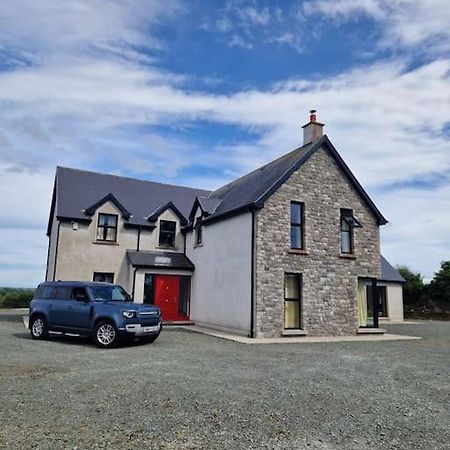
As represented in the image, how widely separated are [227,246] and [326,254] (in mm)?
4288

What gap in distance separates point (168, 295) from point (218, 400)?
1531 cm

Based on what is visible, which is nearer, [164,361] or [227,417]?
[227,417]

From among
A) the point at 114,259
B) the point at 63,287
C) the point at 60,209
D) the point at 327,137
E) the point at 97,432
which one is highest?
the point at 327,137

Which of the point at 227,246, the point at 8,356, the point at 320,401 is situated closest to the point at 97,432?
the point at 320,401

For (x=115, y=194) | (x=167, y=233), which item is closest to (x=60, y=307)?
(x=167, y=233)

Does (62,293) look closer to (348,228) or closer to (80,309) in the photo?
(80,309)

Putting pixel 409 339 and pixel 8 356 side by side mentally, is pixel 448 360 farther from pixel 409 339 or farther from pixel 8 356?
pixel 8 356

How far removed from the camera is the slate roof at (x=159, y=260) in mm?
21250

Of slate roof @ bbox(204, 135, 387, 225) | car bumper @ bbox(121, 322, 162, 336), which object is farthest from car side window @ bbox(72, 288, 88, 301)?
slate roof @ bbox(204, 135, 387, 225)

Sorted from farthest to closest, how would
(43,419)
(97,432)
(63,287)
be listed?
(63,287) → (43,419) → (97,432)

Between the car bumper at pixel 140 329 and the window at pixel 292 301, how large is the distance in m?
6.02

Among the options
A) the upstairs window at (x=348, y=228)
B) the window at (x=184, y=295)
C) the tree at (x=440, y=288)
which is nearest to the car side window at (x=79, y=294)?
the window at (x=184, y=295)

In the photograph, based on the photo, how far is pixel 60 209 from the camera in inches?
841

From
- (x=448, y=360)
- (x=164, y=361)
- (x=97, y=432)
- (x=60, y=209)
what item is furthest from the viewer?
(x=60, y=209)
